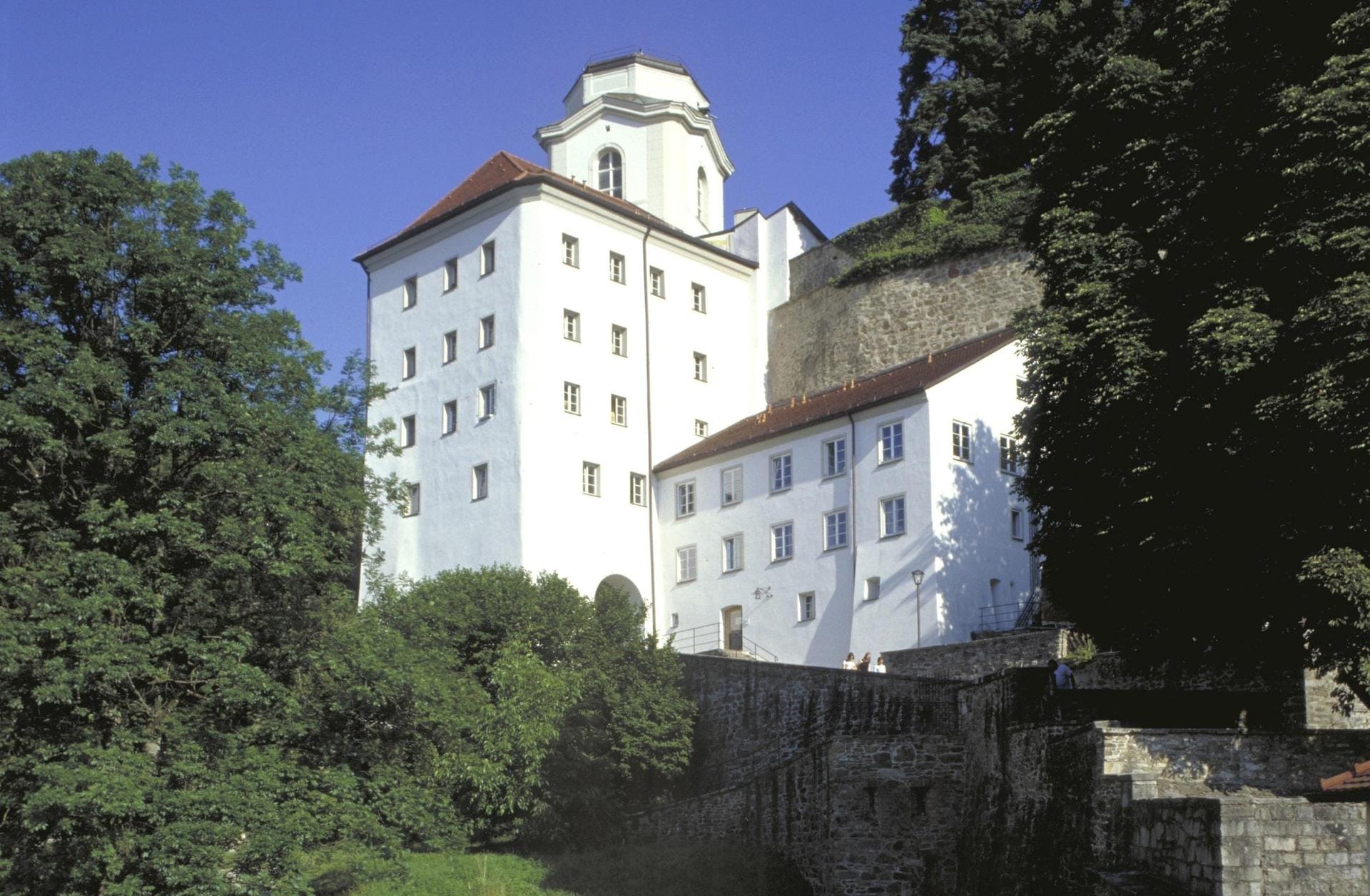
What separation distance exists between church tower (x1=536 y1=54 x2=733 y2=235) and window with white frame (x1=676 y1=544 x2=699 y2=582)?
606 inches

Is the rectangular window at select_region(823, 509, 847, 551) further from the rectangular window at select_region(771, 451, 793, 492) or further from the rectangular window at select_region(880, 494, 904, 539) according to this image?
the rectangular window at select_region(771, 451, 793, 492)

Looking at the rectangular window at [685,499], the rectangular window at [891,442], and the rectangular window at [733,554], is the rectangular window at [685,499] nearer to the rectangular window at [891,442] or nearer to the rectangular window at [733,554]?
the rectangular window at [733,554]

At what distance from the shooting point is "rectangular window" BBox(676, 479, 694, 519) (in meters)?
53.2

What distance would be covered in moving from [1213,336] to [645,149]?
142 ft

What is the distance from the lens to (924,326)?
54.8m

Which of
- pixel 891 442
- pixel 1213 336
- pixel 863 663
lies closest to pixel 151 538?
pixel 1213 336

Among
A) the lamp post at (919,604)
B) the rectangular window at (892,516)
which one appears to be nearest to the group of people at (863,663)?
the lamp post at (919,604)

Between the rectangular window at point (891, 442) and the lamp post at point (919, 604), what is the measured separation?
136 inches

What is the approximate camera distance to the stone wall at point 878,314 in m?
52.9

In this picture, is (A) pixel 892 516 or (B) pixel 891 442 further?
(B) pixel 891 442

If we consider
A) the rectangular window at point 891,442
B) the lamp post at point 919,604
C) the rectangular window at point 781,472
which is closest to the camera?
the lamp post at point 919,604

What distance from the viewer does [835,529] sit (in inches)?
1863

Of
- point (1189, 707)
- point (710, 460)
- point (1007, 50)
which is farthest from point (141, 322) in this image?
point (1007, 50)

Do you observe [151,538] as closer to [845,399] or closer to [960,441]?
[960,441]
